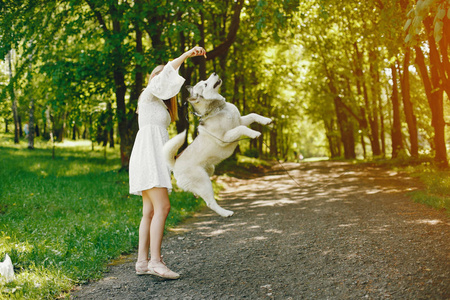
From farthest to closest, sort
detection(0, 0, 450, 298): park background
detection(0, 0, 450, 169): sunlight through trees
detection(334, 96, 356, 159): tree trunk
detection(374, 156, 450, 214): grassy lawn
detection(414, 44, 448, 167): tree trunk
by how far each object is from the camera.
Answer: detection(334, 96, 356, 159): tree trunk → detection(414, 44, 448, 167): tree trunk → detection(0, 0, 450, 169): sunlight through trees → detection(374, 156, 450, 214): grassy lawn → detection(0, 0, 450, 298): park background

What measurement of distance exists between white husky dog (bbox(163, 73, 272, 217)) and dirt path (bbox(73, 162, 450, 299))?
1219mm

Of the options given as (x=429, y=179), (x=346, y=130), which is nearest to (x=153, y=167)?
(x=429, y=179)

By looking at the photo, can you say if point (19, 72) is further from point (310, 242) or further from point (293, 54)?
point (293, 54)

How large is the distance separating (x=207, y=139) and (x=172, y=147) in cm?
35

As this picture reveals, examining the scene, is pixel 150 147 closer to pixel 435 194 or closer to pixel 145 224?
pixel 145 224

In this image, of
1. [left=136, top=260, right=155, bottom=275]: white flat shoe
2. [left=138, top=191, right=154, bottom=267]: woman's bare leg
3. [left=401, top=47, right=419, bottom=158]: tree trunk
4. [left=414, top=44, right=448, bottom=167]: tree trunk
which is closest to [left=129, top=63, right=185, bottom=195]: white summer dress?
[left=138, top=191, right=154, bottom=267]: woman's bare leg

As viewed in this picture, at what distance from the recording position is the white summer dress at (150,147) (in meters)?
4.40

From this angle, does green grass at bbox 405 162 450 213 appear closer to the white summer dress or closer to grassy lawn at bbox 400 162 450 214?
grassy lawn at bbox 400 162 450 214

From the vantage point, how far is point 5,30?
1091 centimetres

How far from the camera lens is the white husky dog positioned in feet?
12.1

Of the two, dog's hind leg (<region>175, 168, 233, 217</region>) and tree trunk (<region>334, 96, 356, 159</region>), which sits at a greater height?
tree trunk (<region>334, 96, 356, 159</region>)

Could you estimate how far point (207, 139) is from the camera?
3.84m

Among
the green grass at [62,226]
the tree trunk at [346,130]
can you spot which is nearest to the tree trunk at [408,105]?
the tree trunk at [346,130]

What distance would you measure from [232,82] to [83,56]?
11488mm
